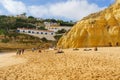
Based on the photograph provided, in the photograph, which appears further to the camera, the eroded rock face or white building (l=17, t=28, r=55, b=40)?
white building (l=17, t=28, r=55, b=40)

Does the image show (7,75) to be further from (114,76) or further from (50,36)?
(50,36)

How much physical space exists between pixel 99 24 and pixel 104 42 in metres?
3.83

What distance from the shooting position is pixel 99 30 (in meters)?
50.5

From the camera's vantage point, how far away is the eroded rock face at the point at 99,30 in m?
48.7

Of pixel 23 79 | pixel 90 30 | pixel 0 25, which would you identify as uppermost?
pixel 0 25

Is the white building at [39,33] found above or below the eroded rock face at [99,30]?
above

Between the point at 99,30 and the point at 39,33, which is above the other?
the point at 39,33

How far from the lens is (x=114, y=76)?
14805 mm

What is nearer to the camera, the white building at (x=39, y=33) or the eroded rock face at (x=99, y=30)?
the eroded rock face at (x=99, y=30)

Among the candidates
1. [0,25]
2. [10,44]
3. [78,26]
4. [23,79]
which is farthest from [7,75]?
[0,25]

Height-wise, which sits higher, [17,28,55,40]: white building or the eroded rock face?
[17,28,55,40]: white building

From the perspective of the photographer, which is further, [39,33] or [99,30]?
[39,33]

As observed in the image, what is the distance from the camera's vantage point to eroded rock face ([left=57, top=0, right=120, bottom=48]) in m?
48.7

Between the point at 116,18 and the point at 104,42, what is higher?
the point at 116,18
